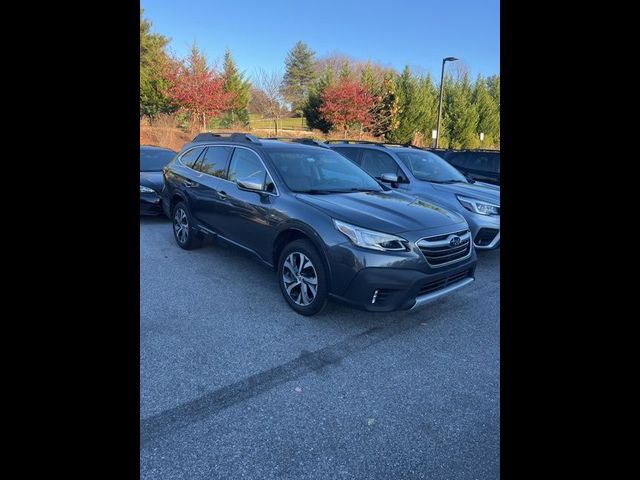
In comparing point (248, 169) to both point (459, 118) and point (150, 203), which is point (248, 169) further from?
point (459, 118)

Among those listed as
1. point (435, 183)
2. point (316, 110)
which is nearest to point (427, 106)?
point (316, 110)

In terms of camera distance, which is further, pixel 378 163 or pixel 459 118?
pixel 459 118

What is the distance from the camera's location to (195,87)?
2359 cm

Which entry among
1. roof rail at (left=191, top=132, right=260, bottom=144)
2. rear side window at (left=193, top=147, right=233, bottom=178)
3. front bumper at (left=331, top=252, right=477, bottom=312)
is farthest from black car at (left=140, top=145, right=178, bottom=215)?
front bumper at (left=331, top=252, right=477, bottom=312)

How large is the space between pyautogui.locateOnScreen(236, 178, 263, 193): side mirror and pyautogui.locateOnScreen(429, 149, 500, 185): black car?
22.9ft

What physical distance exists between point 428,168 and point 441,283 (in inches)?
157

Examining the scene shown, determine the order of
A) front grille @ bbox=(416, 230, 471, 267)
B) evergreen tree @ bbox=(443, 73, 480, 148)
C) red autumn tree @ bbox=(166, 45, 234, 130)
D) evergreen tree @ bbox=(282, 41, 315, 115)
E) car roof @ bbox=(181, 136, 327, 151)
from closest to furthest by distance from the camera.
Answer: front grille @ bbox=(416, 230, 471, 267), car roof @ bbox=(181, 136, 327, 151), red autumn tree @ bbox=(166, 45, 234, 130), evergreen tree @ bbox=(443, 73, 480, 148), evergreen tree @ bbox=(282, 41, 315, 115)

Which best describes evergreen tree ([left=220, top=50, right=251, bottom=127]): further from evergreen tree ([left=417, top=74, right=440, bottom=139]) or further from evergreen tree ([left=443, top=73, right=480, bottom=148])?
evergreen tree ([left=443, top=73, right=480, bottom=148])

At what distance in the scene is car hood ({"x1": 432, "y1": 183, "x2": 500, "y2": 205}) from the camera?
5.97m

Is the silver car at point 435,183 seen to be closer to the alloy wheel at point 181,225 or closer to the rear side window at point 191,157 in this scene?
the rear side window at point 191,157

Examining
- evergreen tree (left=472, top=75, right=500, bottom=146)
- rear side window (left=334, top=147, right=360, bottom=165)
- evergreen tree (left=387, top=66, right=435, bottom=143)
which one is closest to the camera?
rear side window (left=334, top=147, right=360, bottom=165)
